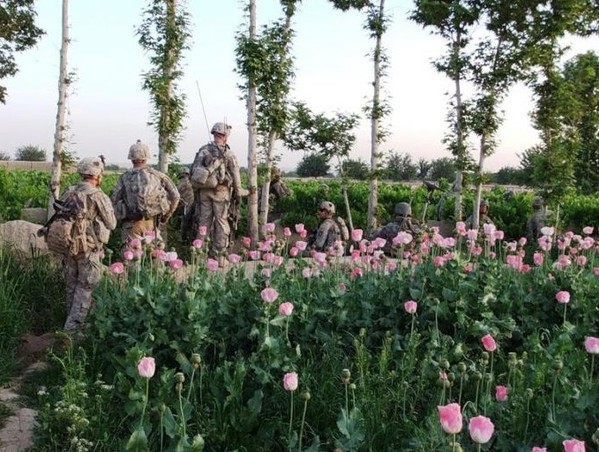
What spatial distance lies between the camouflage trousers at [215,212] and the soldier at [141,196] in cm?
203

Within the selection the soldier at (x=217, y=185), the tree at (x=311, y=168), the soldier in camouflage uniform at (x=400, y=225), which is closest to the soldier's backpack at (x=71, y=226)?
the soldier at (x=217, y=185)

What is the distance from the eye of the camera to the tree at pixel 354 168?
49.5 ft

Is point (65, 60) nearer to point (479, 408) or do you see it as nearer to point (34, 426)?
point (34, 426)

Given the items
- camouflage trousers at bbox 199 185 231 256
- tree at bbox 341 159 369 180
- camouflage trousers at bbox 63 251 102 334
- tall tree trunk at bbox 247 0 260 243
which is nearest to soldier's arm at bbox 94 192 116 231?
camouflage trousers at bbox 63 251 102 334

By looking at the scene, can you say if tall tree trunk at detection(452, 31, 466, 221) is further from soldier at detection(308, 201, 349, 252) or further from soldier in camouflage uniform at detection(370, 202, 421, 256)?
soldier at detection(308, 201, 349, 252)

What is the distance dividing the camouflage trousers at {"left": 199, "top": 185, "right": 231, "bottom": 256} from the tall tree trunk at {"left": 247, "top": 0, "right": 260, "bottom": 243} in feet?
7.35

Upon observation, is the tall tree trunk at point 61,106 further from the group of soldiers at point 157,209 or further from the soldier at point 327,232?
the soldier at point 327,232

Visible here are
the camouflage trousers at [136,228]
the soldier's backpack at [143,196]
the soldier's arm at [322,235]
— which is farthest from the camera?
the soldier's arm at [322,235]

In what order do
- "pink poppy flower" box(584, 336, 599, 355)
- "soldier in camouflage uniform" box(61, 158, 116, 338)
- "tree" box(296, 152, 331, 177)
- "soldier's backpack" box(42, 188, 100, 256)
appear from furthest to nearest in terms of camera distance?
"tree" box(296, 152, 331, 177) → "soldier in camouflage uniform" box(61, 158, 116, 338) → "soldier's backpack" box(42, 188, 100, 256) → "pink poppy flower" box(584, 336, 599, 355)

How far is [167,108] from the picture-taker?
13.6 metres

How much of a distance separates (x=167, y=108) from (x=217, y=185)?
3.55 meters

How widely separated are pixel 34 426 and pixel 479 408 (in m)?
2.69

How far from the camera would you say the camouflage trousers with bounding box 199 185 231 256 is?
35.3ft

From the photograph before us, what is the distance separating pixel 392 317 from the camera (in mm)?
5719
